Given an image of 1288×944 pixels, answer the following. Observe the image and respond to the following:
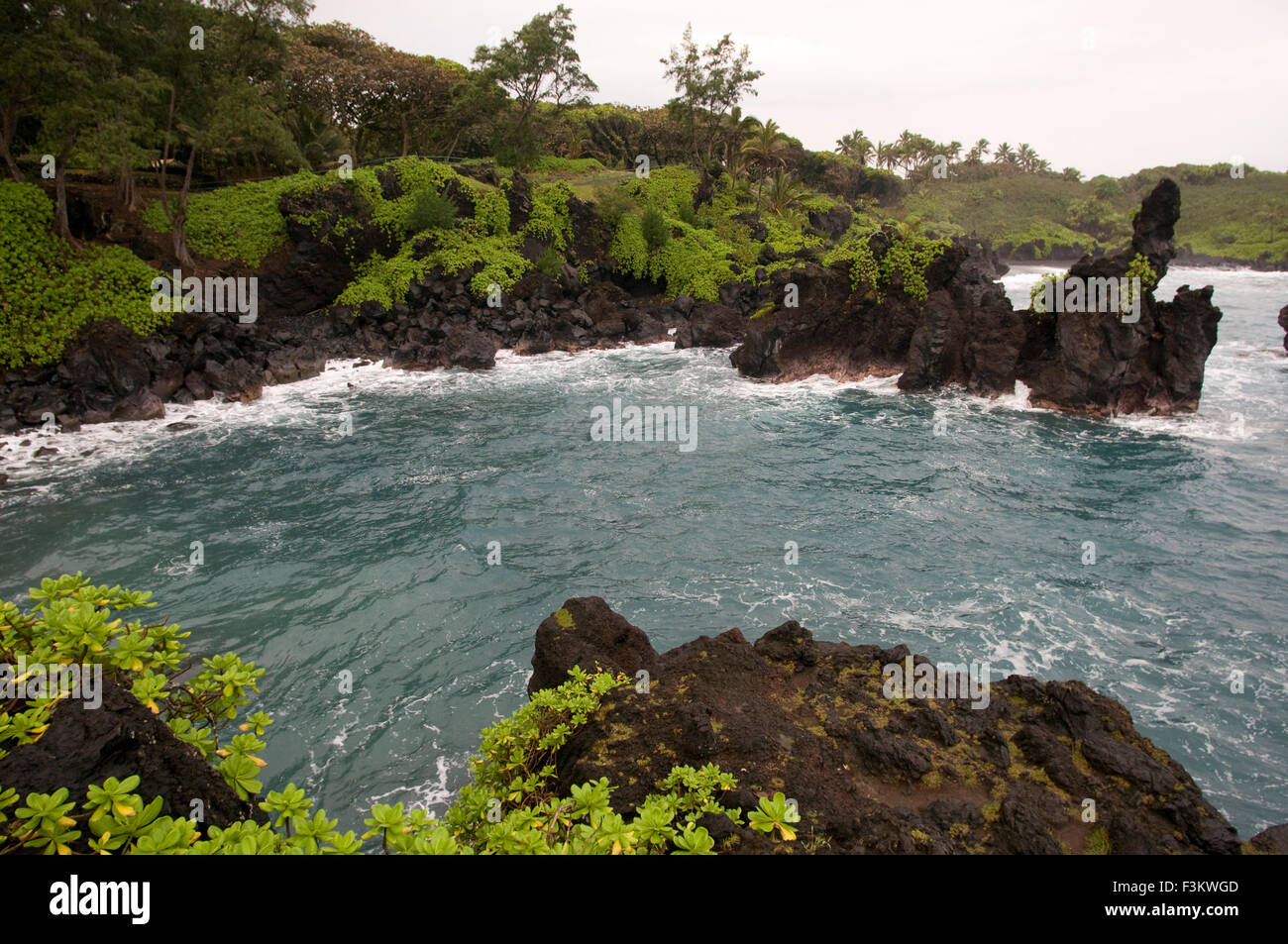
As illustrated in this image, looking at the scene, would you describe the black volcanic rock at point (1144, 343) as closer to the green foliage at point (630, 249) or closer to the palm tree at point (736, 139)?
the green foliage at point (630, 249)

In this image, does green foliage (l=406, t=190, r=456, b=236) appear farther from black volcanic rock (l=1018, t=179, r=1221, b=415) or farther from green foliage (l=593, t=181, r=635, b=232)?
black volcanic rock (l=1018, t=179, r=1221, b=415)

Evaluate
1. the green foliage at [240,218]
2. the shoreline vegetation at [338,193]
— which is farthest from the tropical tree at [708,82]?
the green foliage at [240,218]

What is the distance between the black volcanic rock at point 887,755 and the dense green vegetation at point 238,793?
2.38ft

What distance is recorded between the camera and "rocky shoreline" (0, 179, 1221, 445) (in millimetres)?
27578

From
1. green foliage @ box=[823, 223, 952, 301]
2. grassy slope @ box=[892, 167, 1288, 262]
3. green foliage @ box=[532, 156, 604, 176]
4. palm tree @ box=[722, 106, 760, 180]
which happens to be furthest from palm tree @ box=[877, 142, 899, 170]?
green foliage @ box=[823, 223, 952, 301]

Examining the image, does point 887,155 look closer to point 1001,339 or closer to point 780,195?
point 780,195

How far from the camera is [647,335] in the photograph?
43.0m

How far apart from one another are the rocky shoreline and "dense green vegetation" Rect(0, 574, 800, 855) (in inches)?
1028

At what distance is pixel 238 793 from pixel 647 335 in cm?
3922

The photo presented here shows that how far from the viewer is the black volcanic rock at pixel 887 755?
7219 millimetres

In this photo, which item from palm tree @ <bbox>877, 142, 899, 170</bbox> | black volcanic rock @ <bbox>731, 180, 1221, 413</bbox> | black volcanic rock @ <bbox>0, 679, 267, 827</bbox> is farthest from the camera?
palm tree @ <bbox>877, 142, 899, 170</bbox>

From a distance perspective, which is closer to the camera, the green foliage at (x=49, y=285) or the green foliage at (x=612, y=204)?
the green foliage at (x=49, y=285)
